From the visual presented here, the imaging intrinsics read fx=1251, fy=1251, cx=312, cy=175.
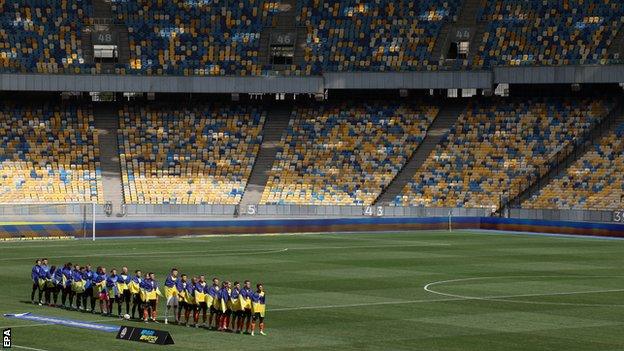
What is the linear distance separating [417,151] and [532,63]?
11.2m

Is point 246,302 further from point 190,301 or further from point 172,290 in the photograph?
point 172,290

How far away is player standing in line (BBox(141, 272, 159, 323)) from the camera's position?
36625 mm

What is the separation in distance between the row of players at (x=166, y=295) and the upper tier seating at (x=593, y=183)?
50278mm

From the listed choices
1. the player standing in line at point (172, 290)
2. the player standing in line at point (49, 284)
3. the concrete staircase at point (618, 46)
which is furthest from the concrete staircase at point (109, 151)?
the player standing in line at point (172, 290)

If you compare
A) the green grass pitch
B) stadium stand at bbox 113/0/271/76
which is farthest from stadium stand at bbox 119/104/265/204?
the green grass pitch

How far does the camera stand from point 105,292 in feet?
126

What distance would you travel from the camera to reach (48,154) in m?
95.9

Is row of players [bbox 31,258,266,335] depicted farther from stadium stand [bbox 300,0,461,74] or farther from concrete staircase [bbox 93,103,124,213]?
stadium stand [bbox 300,0,461,74]

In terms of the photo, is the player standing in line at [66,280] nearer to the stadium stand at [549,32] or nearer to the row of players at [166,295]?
the row of players at [166,295]

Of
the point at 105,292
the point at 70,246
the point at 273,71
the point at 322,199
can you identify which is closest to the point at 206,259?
the point at 70,246

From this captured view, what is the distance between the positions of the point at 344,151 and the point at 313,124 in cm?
427

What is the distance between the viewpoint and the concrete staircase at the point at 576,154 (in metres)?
88.9

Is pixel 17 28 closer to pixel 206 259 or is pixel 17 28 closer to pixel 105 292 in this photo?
pixel 206 259

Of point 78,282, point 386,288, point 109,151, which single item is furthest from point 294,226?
point 78,282
